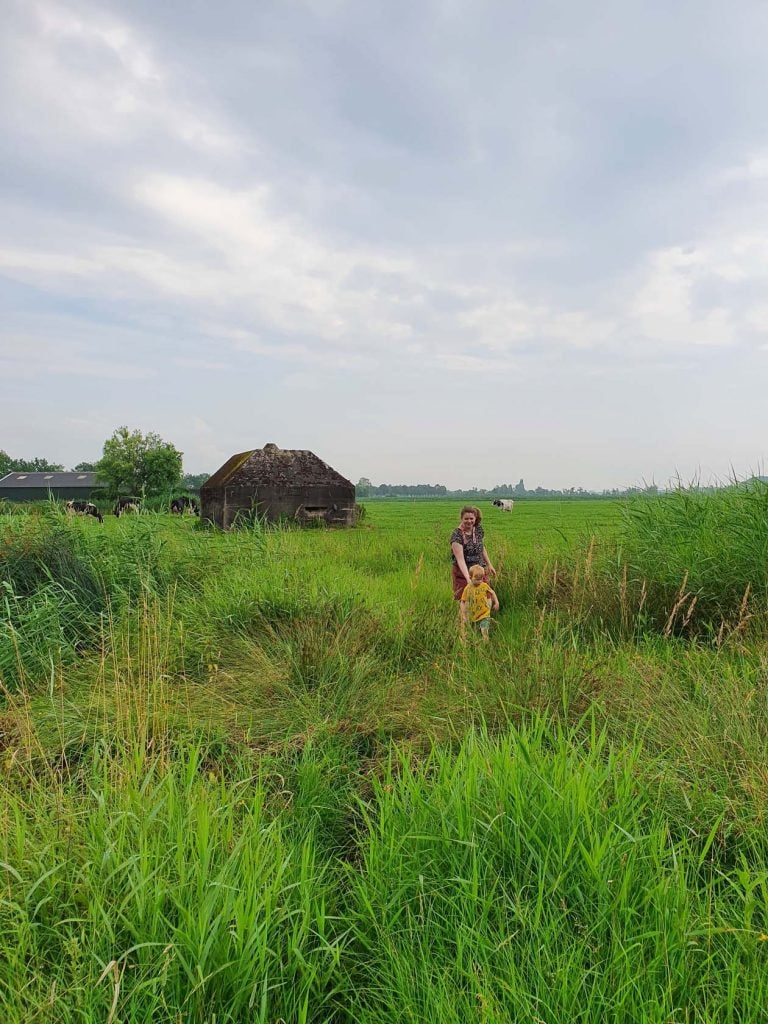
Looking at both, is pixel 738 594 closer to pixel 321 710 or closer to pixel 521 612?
pixel 521 612

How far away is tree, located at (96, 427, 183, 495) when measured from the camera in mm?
58562

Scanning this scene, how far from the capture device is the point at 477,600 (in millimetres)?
5754

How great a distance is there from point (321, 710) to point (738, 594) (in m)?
4.11

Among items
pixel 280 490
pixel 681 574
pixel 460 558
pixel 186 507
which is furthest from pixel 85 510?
pixel 681 574

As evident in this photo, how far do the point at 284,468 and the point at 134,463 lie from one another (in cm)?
4875

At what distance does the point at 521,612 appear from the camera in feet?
21.6

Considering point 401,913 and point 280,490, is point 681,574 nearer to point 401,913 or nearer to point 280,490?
point 401,913

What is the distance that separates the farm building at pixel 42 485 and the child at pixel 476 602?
293 ft

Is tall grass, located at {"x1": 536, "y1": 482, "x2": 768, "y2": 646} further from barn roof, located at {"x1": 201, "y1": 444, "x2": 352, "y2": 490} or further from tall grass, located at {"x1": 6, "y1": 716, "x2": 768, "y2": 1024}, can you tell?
barn roof, located at {"x1": 201, "y1": 444, "x2": 352, "y2": 490}

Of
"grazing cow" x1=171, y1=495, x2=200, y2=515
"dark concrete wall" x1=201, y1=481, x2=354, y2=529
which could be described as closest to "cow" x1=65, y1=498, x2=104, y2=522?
"grazing cow" x1=171, y1=495, x2=200, y2=515

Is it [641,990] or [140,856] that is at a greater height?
[140,856]

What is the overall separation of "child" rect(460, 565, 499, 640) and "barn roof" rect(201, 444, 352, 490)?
12162 millimetres

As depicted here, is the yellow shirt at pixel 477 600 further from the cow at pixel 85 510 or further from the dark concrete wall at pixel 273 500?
the dark concrete wall at pixel 273 500

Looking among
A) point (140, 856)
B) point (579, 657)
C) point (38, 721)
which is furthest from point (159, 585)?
point (140, 856)
